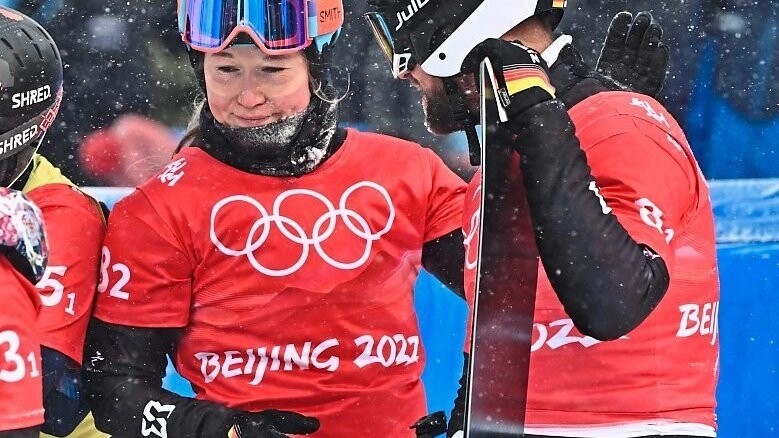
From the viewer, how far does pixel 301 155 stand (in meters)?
3.09

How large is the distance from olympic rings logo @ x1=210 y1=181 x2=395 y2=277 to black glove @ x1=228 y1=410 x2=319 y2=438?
1.14ft

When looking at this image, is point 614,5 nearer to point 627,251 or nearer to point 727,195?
point 727,195

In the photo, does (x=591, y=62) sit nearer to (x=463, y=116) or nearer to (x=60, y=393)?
(x=463, y=116)

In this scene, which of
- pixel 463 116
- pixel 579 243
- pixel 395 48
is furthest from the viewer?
pixel 395 48

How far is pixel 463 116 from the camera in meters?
2.58

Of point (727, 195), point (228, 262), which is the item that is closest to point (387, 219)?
point (228, 262)

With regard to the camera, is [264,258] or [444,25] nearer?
[444,25]

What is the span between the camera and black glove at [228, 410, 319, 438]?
9.30 ft

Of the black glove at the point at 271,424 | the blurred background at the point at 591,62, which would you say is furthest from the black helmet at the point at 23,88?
the blurred background at the point at 591,62

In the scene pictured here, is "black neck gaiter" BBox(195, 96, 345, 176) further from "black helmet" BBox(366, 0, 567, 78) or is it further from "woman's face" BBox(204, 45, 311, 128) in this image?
"black helmet" BBox(366, 0, 567, 78)

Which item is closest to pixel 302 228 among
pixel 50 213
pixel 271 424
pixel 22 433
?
pixel 271 424

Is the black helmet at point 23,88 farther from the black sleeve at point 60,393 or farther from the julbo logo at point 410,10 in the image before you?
the julbo logo at point 410,10

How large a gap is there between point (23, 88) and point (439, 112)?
3.08ft

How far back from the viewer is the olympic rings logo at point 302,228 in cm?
301
